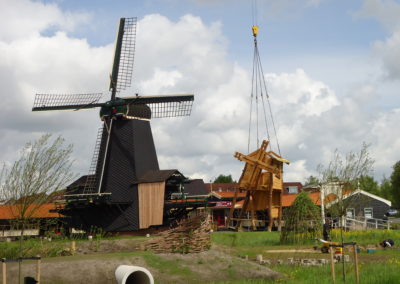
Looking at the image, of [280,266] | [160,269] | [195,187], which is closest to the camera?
[160,269]

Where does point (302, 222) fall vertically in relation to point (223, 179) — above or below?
below

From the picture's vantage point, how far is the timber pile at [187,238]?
1944 cm

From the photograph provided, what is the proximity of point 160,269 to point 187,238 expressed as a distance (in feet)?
8.54

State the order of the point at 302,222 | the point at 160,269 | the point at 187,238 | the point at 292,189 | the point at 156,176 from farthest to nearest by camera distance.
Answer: the point at 292,189, the point at 156,176, the point at 302,222, the point at 187,238, the point at 160,269

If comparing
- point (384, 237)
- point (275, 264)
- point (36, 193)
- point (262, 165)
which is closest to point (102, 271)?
point (36, 193)

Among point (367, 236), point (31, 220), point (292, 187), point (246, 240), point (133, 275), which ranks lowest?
point (133, 275)

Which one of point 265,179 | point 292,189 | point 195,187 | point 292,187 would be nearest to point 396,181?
point 195,187

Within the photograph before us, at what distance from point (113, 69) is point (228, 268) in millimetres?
28242

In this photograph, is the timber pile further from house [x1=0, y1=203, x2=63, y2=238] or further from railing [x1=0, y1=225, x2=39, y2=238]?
railing [x1=0, y1=225, x2=39, y2=238]

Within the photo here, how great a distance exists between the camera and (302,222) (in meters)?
27.2

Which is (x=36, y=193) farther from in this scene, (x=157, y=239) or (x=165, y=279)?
(x=157, y=239)

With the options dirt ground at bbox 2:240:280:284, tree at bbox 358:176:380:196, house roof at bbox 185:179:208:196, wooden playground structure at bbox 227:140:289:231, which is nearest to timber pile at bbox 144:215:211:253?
dirt ground at bbox 2:240:280:284

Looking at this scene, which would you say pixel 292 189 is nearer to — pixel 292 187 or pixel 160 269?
pixel 292 187

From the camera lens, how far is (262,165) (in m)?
43.2
